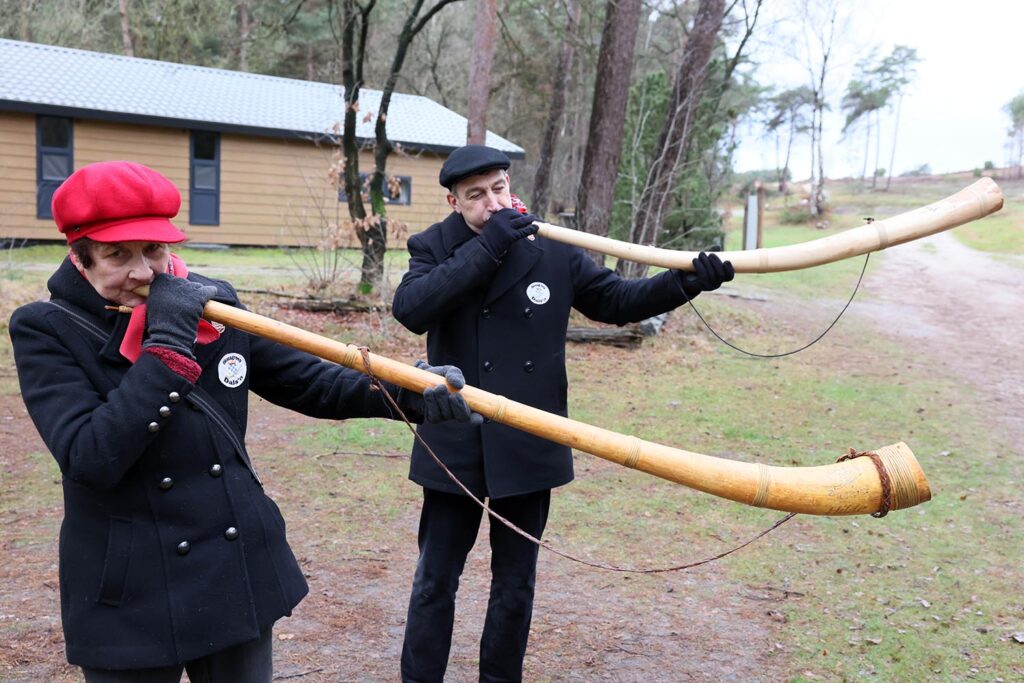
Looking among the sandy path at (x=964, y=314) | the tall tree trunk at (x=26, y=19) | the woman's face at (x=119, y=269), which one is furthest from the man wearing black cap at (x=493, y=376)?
the tall tree trunk at (x=26, y=19)

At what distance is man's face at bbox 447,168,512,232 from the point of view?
10.2ft

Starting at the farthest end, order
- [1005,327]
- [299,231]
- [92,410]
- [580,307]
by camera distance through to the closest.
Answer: [299,231] → [1005,327] → [580,307] → [92,410]

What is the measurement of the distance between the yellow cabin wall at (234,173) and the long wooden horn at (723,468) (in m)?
16.5

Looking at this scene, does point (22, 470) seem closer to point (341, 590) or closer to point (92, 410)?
point (341, 590)

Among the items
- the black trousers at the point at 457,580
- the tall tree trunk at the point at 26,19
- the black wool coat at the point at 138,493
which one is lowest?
the black trousers at the point at 457,580

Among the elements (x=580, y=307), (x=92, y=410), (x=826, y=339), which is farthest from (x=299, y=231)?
(x=92, y=410)

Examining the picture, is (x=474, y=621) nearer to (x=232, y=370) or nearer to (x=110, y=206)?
(x=232, y=370)

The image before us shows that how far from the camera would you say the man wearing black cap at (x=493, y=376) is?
10.1ft

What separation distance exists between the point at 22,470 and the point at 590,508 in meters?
4.09

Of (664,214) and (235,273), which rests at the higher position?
(664,214)

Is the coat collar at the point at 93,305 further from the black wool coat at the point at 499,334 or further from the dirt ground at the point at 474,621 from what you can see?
the dirt ground at the point at 474,621

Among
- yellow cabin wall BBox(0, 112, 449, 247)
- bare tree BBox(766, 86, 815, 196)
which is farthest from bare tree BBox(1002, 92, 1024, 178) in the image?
yellow cabin wall BBox(0, 112, 449, 247)

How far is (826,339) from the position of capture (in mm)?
13508

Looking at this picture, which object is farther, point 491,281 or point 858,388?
point 858,388
